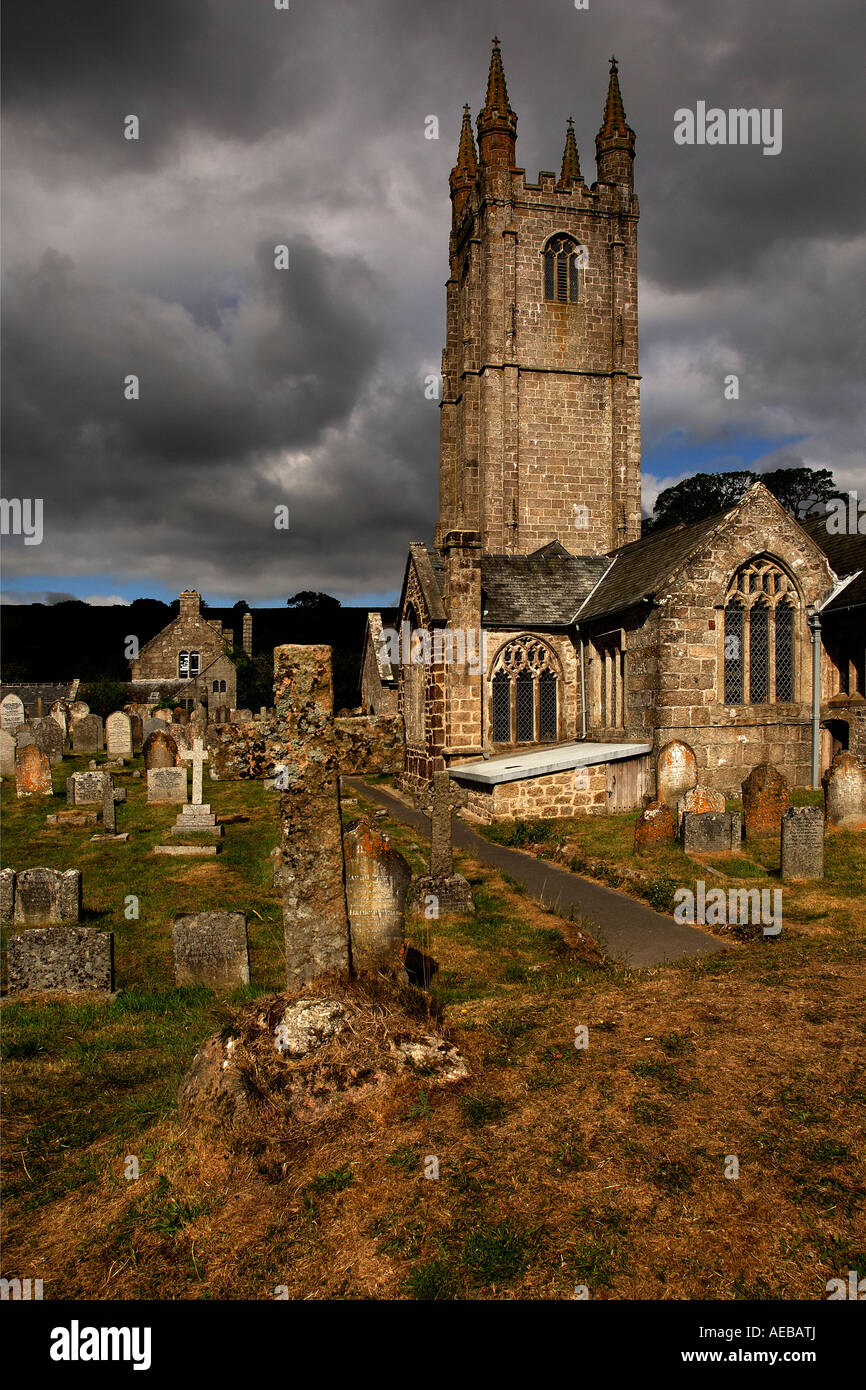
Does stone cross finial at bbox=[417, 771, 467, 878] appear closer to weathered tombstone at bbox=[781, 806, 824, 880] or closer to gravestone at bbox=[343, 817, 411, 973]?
gravestone at bbox=[343, 817, 411, 973]

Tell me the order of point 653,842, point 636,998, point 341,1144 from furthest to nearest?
point 653,842, point 636,998, point 341,1144

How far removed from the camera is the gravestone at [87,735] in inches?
1188

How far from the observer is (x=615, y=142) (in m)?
31.1

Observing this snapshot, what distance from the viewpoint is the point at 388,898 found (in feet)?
24.1

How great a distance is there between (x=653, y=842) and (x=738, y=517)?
8826 mm

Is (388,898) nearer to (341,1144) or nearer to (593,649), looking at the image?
(341,1144)

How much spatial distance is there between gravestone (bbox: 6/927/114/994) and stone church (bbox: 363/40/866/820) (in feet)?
33.1

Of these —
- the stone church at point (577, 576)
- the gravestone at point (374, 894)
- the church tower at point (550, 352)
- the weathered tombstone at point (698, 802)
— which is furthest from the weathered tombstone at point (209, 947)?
the church tower at point (550, 352)

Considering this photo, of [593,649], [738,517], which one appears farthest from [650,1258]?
[593,649]

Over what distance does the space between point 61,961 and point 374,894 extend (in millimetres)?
3251

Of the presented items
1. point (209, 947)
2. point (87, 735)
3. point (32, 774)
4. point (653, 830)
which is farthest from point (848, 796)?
point (87, 735)

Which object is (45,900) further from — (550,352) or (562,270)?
(562,270)

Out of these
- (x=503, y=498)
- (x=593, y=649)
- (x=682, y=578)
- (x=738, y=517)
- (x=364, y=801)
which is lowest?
(x=364, y=801)
